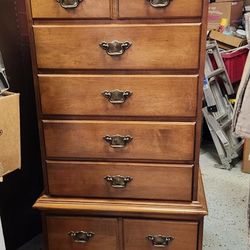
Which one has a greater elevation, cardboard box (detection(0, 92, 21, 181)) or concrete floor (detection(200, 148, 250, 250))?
cardboard box (detection(0, 92, 21, 181))

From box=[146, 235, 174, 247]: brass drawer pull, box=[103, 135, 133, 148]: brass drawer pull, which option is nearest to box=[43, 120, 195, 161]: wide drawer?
box=[103, 135, 133, 148]: brass drawer pull

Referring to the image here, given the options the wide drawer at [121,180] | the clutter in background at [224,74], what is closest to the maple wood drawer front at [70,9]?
the wide drawer at [121,180]

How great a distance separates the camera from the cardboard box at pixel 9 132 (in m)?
1.05

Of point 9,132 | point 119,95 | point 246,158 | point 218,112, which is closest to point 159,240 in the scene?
point 119,95

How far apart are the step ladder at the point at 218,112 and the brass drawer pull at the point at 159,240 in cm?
140

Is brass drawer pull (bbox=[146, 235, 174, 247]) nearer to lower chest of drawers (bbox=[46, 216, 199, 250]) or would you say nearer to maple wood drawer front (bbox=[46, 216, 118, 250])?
lower chest of drawers (bbox=[46, 216, 199, 250])

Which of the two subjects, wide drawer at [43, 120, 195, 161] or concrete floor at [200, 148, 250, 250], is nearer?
wide drawer at [43, 120, 195, 161]

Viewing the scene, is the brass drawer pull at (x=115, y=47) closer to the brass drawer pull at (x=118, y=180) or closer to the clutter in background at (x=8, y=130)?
the clutter in background at (x=8, y=130)

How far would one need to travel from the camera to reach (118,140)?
1.26 metres

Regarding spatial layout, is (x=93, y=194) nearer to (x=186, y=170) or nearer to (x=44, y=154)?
(x=44, y=154)

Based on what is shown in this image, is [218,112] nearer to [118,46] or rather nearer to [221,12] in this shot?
[221,12]

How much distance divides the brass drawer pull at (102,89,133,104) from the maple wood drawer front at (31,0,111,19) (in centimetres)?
25

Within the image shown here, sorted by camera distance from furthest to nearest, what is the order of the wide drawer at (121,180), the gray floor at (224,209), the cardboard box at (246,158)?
the cardboard box at (246,158) → the gray floor at (224,209) → the wide drawer at (121,180)

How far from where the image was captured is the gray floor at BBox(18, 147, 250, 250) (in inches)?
71.2
